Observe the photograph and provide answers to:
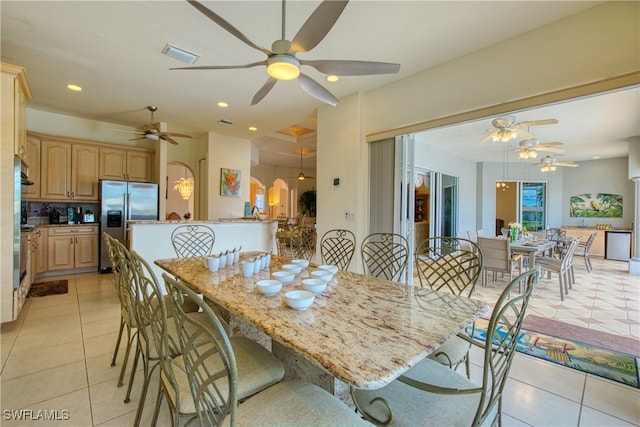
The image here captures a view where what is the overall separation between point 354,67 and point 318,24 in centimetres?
42

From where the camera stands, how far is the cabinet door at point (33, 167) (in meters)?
4.58

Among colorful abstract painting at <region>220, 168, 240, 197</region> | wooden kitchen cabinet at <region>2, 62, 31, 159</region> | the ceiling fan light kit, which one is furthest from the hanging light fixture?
wooden kitchen cabinet at <region>2, 62, 31, 159</region>

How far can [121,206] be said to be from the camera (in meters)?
5.06

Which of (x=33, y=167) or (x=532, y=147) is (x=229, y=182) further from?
(x=532, y=147)

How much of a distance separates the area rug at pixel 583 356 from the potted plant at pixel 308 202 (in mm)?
9508

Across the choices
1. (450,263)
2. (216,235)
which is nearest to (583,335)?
(450,263)

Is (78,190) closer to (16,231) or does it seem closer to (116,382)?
(16,231)

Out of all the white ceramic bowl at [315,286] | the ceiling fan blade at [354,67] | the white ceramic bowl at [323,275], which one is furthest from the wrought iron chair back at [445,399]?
the ceiling fan blade at [354,67]

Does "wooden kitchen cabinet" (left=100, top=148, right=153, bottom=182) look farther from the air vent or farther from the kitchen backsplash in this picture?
the air vent

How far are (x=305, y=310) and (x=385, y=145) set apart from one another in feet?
9.73

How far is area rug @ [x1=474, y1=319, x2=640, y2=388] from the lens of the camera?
2086 millimetres

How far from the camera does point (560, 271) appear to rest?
151 inches

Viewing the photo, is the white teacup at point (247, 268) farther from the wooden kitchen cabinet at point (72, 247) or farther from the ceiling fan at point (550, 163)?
the ceiling fan at point (550, 163)

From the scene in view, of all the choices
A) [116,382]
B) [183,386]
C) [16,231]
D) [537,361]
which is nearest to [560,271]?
[537,361]
